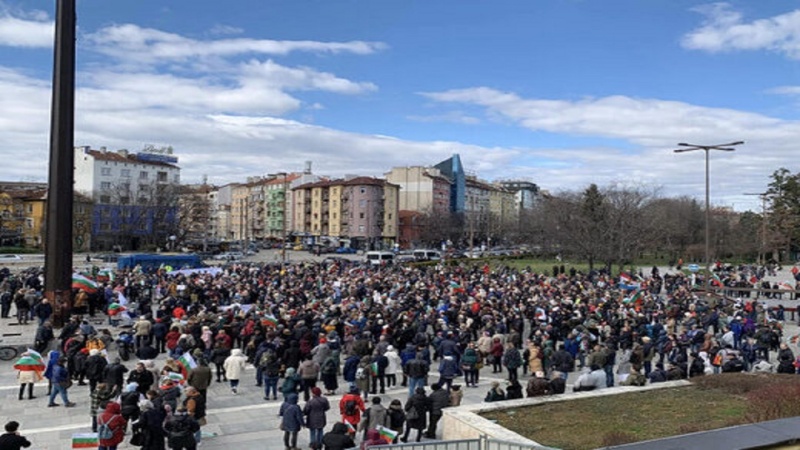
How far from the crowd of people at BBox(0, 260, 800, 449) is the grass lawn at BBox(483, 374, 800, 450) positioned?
1.26 m

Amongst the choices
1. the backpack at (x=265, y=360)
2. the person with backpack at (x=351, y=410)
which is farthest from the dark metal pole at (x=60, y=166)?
the person with backpack at (x=351, y=410)

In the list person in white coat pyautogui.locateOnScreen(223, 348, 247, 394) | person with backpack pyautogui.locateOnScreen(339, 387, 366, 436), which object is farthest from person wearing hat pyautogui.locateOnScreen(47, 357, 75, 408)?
person with backpack pyautogui.locateOnScreen(339, 387, 366, 436)

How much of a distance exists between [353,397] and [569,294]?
63.1ft

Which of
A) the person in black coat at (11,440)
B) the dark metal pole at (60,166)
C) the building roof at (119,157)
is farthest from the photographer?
Answer: the building roof at (119,157)

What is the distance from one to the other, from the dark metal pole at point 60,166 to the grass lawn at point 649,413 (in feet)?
56.4

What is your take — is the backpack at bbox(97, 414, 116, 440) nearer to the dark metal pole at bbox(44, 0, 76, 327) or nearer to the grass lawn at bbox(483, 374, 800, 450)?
the grass lawn at bbox(483, 374, 800, 450)

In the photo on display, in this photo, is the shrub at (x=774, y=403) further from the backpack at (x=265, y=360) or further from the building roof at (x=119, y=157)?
the building roof at (x=119, y=157)

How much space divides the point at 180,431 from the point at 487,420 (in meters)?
4.53

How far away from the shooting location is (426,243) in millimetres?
99875

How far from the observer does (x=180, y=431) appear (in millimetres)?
9586

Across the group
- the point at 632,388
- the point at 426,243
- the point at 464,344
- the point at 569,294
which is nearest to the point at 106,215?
the point at 426,243

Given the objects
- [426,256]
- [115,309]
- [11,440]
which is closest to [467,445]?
[11,440]

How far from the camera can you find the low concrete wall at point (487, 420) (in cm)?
881

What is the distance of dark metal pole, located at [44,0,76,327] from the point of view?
21.6 meters
